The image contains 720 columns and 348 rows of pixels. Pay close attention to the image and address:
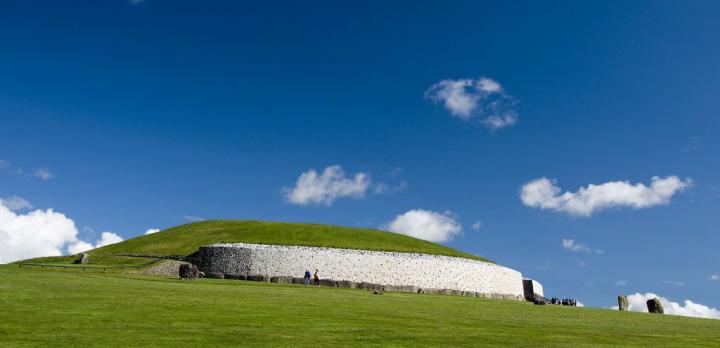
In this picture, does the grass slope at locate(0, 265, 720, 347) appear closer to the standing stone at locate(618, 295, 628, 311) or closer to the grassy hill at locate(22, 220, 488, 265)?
the standing stone at locate(618, 295, 628, 311)

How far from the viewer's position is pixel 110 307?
2180 cm

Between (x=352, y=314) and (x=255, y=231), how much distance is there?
52.6 meters

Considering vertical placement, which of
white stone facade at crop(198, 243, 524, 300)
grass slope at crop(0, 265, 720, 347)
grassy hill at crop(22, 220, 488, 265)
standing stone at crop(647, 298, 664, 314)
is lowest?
grass slope at crop(0, 265, 720, 347)

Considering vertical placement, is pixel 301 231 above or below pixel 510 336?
above

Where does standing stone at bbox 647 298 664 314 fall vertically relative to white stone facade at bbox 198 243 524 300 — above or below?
below

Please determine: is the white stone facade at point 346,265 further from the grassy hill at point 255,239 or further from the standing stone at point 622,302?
the standing stone at point 622,302

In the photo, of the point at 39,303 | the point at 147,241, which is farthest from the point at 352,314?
the point at 147,241

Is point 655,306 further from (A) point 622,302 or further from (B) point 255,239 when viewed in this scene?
(B) point 255,239

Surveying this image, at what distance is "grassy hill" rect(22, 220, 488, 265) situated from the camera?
2709 inches

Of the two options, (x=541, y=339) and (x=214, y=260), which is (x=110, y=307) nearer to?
(x=541, y=339)

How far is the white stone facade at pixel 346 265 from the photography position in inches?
2517

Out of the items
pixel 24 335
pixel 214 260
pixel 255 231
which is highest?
pixel 255 231

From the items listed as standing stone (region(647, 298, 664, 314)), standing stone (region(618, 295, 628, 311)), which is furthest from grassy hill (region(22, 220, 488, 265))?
standing stone (region(647, 298, 664, 314))

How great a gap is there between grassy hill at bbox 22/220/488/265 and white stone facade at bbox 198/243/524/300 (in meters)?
2.59
